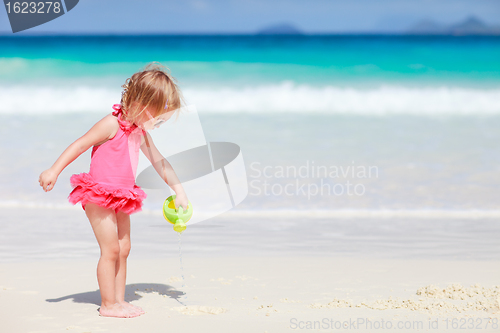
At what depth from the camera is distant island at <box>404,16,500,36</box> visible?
19375 millimetres

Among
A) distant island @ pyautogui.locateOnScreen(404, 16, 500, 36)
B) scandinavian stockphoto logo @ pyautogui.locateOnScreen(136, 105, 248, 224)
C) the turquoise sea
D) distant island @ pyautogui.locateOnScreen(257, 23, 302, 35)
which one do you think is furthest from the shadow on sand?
distant island @ pyautogui.locateOnScreen(404, 16, 500, 36)

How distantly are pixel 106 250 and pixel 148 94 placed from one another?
72 cm

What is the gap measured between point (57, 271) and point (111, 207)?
998mm

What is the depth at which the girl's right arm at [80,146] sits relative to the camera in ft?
6.99

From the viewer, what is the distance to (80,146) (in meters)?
2.21

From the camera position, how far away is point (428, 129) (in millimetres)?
8555

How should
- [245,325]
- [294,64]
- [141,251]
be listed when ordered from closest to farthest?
[245,325] → [141,251] → [294,64]

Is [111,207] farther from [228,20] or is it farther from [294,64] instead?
[228,20]

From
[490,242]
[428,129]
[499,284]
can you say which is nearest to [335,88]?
[428,129]

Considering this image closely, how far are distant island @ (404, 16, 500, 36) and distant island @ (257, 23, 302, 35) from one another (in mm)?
4225

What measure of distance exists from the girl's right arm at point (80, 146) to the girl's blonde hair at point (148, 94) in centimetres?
10

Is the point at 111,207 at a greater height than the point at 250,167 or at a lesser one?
lesser

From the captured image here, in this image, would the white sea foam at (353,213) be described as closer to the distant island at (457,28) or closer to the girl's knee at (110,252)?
the girl's knee at (110,252)

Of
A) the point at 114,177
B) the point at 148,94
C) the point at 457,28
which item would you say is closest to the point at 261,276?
the point at 114,177
